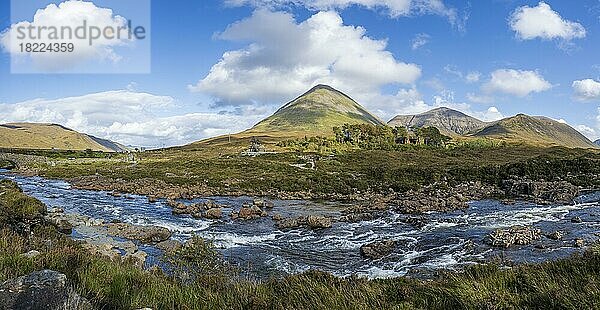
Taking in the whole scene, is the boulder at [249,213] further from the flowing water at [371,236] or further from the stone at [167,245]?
the stone at [167,245]

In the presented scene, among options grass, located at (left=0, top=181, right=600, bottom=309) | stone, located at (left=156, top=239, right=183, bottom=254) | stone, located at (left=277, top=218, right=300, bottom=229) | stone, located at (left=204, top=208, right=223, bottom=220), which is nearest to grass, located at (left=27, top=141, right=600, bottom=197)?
stone, located at (left=204, top=208, right=223, bottom=220)

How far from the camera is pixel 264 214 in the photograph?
32531 millimetres

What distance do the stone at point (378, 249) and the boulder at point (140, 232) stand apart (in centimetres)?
1158

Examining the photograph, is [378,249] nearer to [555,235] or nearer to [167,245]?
[555,235]

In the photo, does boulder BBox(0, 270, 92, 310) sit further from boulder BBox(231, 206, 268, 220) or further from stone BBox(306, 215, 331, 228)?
boulder BBox(231, 206, 268, 220)

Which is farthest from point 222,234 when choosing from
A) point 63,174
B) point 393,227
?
point 63,174

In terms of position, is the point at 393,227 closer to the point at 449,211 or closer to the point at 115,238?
the point at 449,211

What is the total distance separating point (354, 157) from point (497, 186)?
125 feet

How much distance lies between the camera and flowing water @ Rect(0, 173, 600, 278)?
18844mm

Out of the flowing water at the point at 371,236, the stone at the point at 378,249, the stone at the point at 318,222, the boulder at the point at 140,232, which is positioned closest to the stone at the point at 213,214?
the flowing water at the point at 371,236

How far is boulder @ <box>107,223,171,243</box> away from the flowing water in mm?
927

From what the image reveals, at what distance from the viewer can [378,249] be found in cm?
2091

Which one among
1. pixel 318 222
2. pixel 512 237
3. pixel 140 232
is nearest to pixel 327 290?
pixel 512 237

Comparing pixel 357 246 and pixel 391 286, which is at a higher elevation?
pixel 391 286
